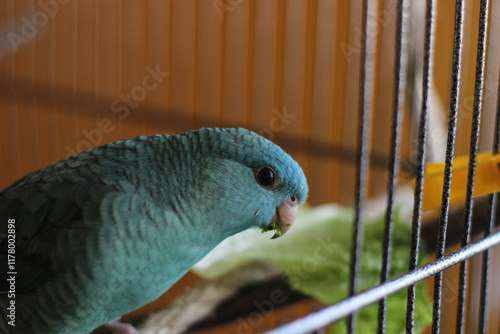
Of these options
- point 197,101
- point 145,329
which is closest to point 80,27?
point 197,101

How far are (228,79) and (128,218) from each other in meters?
0.91

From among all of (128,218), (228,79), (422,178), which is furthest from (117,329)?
(228,79)

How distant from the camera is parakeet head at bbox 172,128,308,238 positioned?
1.64ft

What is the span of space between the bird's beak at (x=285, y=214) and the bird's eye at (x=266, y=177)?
0.11 feet

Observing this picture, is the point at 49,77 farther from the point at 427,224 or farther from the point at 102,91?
the point at 427,224

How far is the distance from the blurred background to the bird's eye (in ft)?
1.94

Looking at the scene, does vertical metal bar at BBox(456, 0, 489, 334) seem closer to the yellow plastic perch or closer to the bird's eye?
the yellow plastic perch

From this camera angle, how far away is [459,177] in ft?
1.87

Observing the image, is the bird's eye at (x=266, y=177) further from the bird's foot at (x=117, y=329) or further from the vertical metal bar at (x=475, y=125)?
the bird's foot at (x=117, y=329)

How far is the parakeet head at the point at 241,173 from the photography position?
0.50 m

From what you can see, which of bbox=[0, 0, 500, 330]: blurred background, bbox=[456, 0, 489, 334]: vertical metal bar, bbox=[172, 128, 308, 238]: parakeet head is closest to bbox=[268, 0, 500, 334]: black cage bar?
bbox=[456, 0, 489, 334]: vertical metal bar

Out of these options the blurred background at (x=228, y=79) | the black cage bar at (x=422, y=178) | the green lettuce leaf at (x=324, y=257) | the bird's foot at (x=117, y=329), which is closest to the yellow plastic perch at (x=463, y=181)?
the black cage bar at (x=422, y=178)

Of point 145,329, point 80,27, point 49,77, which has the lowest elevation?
point 145,329

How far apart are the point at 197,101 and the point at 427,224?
70 centimetres
